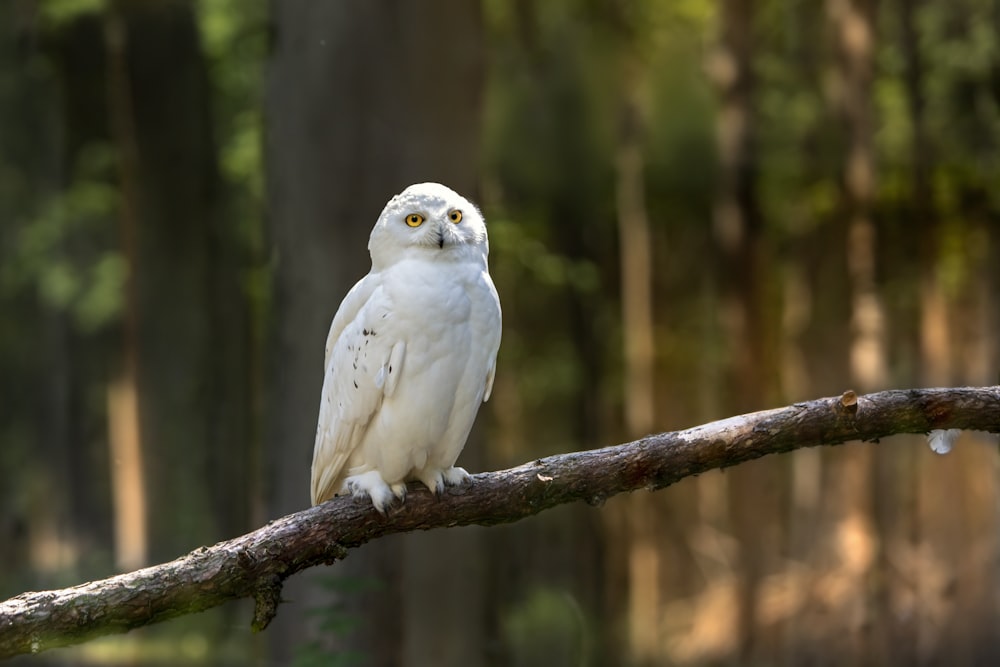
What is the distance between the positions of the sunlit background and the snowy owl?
2819 millimetres

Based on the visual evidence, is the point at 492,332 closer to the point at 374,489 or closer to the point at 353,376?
the point at 353,376

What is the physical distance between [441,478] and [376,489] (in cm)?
18

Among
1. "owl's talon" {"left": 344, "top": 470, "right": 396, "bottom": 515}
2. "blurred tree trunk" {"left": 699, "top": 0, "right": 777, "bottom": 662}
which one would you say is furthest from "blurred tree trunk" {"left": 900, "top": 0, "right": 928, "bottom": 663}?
"owl's talon" {"left": 344, "top": 470, "right": 396, "bottom": 515}

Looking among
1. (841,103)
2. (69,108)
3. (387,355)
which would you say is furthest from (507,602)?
(69,108)

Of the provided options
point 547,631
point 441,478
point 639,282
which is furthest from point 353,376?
point 639,282

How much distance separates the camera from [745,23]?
8.04m

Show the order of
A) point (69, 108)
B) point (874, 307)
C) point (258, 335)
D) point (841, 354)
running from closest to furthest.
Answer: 1. point (874, 307)
2. point (841, 354)
3. point (258, 335)
4. point (69, 108)

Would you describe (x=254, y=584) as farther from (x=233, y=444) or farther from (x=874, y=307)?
(x=233, y=444)

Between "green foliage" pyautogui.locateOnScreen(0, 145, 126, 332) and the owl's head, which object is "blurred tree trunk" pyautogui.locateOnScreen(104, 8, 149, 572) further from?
the owl's head

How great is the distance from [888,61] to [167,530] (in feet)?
23.1

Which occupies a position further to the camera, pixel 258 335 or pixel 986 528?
pixel 258 335

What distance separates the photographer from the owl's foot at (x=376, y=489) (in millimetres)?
2578

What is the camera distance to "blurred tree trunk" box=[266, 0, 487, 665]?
4438 millimetres

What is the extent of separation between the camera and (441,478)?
8.83ft
